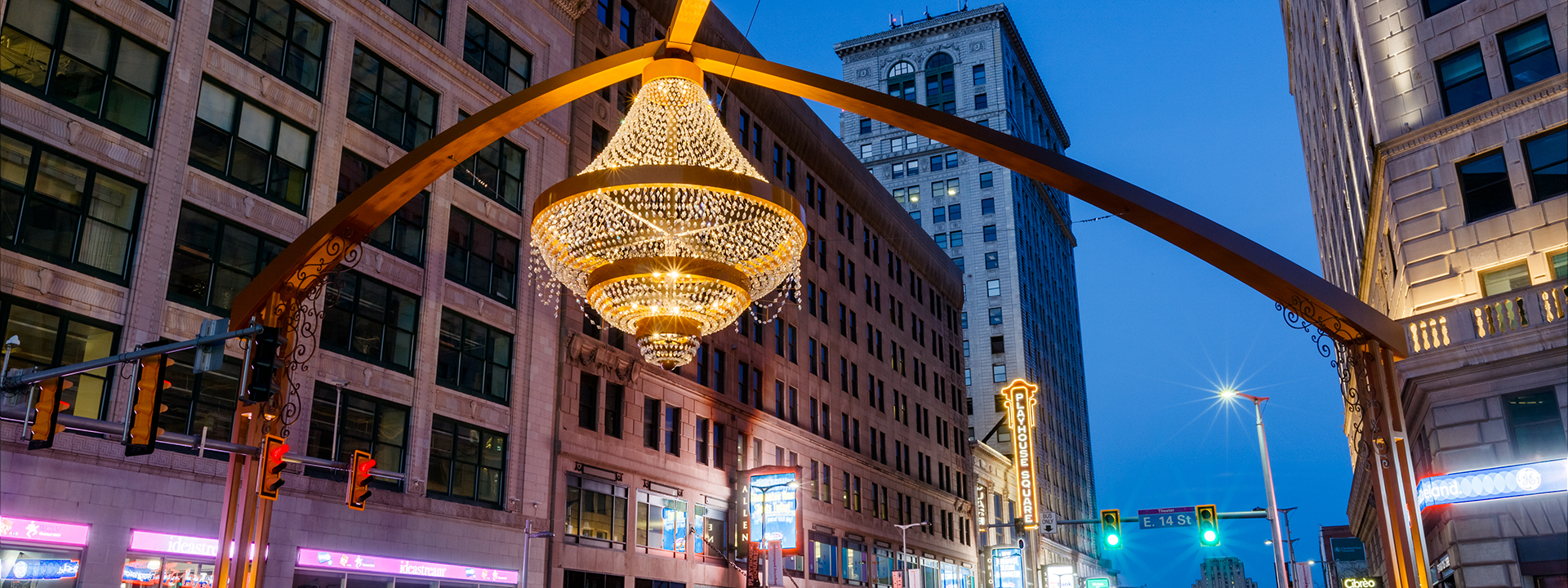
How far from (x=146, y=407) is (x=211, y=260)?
11717 mm

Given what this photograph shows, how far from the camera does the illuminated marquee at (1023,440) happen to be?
84.8m

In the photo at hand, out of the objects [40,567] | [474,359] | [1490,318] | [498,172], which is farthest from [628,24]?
[1490,318]

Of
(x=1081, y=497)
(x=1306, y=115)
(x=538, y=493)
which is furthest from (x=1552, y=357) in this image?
(x=1081, y=497)

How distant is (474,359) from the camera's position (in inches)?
1344

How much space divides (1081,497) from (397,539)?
109 metres

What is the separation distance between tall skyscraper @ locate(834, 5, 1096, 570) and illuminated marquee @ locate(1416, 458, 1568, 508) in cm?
7989

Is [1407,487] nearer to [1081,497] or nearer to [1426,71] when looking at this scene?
[1426,71]

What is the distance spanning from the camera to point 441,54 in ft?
113

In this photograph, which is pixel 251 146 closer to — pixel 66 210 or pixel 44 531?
pixel 66 210

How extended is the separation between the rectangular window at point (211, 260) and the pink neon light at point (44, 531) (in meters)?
5.62

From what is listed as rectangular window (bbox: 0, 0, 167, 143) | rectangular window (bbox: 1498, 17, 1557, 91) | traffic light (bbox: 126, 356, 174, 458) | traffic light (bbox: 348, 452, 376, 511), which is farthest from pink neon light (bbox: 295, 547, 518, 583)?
rectangular window (bbox: 1498, 17, 1557, 91)

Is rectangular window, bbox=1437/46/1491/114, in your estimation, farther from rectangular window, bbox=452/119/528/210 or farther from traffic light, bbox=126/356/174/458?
traffic light, bbox=126/356/174/458

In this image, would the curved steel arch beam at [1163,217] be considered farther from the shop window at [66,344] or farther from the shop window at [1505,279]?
the shop window at [66,344]

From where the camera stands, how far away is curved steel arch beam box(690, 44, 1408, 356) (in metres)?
16.9
